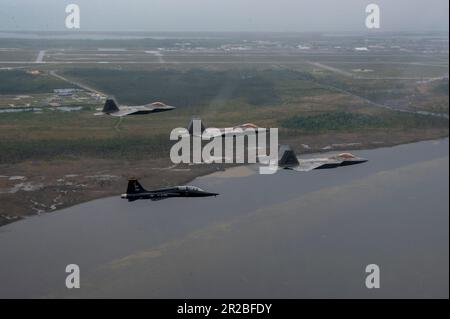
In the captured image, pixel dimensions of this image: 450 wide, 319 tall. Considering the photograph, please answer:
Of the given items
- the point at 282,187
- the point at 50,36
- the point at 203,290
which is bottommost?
the point at 203,290

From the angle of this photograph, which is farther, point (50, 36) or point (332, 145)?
point (50, 36)

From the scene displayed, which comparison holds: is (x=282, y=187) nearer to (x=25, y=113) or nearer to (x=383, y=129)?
(x=383, y=129)

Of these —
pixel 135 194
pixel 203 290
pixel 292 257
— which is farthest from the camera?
pixel 135 194

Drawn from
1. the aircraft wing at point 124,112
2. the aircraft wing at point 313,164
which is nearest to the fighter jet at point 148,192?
the aircraft wing at point 313,164

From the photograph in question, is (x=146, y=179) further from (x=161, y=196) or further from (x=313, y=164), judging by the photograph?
(x=313, y=164)

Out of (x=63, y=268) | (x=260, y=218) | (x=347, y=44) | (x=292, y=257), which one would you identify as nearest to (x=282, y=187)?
(x=260, y=218)
